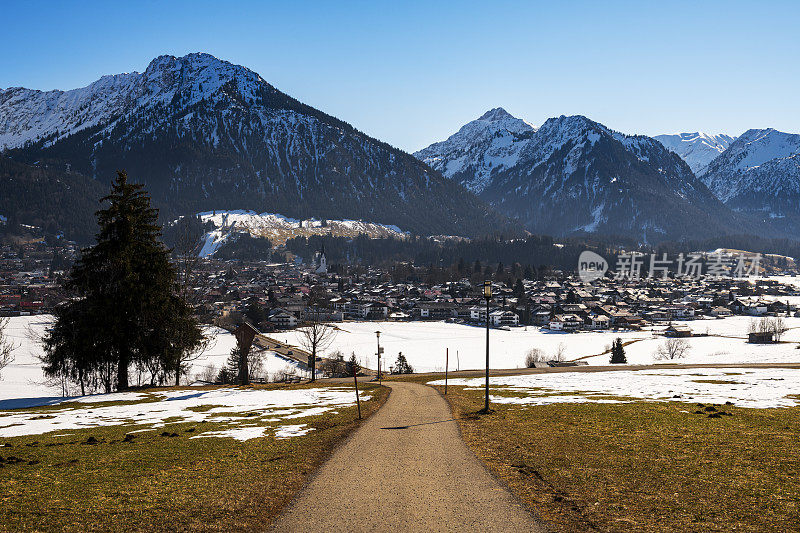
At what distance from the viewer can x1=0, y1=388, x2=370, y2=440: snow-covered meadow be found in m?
21.0

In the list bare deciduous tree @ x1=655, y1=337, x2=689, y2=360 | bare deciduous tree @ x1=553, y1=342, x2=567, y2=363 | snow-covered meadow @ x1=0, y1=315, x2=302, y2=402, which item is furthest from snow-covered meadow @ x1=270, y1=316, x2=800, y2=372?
snow-covered meadow @ x1=0, y1=315, x2=302, y2=402

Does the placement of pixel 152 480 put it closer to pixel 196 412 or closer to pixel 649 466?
pixel 649 466

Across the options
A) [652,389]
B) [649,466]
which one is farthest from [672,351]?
[649,466]

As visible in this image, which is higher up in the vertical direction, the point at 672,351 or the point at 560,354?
the point at 672,351

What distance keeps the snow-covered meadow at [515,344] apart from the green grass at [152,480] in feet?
173

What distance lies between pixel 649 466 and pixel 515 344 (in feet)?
329

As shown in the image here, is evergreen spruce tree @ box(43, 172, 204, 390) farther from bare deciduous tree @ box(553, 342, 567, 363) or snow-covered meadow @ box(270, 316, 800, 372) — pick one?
bare deciduous tree @ box(553, 342, 567, 363)

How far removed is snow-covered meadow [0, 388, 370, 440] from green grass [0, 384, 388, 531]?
1.74 m

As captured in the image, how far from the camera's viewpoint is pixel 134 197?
3988cm

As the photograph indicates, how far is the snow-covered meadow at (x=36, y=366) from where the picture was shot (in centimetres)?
5025

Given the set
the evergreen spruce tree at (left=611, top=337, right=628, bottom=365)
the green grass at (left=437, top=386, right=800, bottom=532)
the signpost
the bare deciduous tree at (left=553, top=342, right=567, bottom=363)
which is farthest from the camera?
the bare deciduous tree at (left=553, top=342, right=567, bottom=363)

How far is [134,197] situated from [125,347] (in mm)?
11409

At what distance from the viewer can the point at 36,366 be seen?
73375mm

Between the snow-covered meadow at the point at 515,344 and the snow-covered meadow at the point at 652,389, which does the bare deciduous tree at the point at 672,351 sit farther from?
the snow-covered meadow at the point at 652,389
